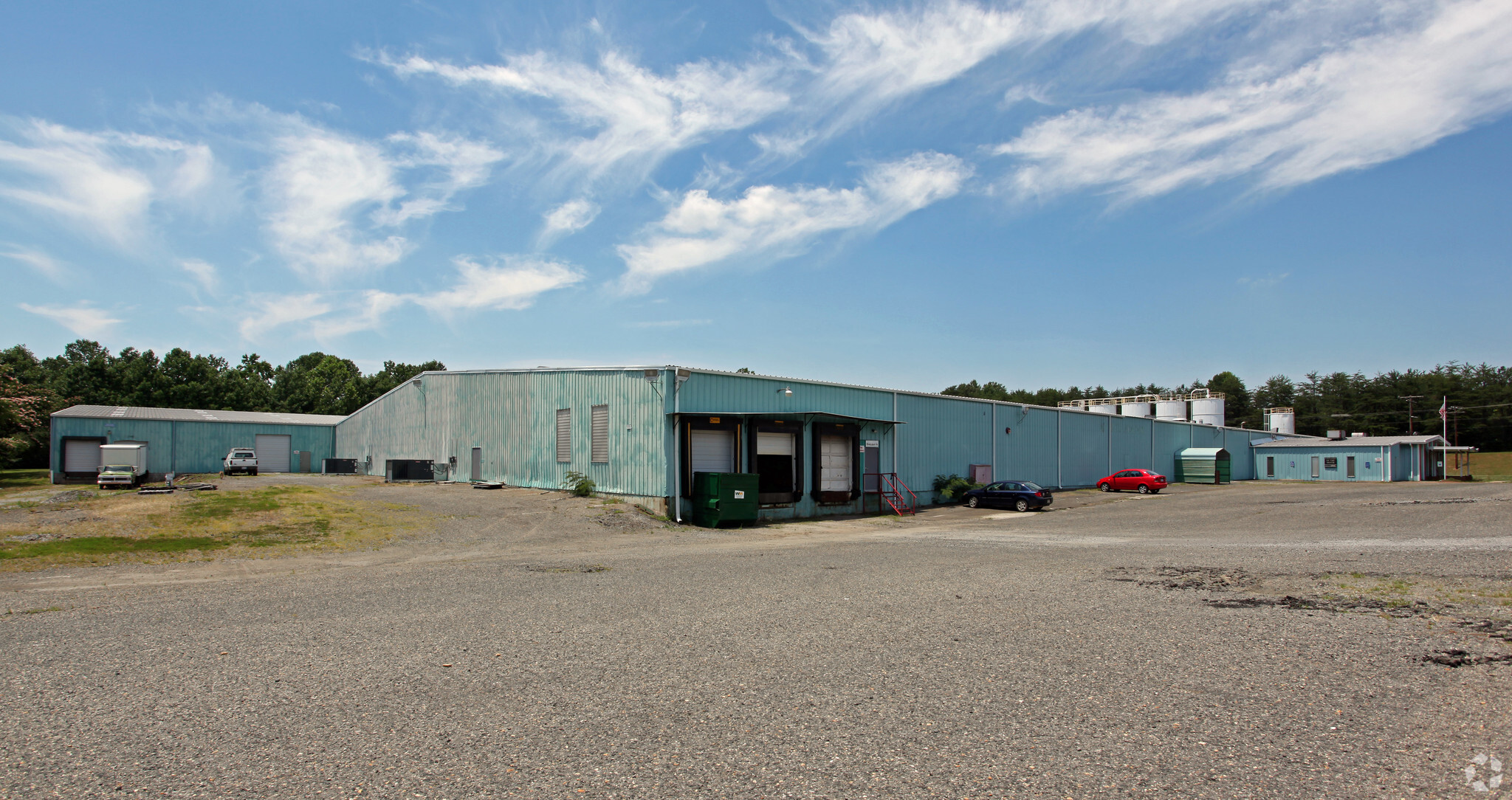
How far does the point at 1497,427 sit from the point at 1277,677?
13244 centimetres

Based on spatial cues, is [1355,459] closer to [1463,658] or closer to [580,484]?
[580,484]

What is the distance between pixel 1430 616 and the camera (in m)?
8.75

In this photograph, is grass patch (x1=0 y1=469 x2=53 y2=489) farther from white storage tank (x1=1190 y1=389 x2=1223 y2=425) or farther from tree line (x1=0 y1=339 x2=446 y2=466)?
white storage tank (x1=1190 y1=389 x2=1223 y2=425)

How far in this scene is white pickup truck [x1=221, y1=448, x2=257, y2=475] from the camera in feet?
139

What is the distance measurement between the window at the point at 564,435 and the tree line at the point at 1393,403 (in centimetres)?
7546

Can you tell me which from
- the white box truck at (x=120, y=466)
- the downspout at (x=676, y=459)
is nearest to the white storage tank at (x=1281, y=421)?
the downspout at (x=676, y=459)

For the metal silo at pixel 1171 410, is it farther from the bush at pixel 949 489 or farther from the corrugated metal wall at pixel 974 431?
the bush at pixel 949 489

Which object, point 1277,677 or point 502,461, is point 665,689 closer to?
point 1277,677

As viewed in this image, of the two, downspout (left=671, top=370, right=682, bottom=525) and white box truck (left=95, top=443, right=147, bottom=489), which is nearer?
downspout (left=671, top=370, right=682, bottom=525)

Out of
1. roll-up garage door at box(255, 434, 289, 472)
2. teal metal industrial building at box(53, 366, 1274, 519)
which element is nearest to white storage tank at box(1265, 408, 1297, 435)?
teal metal industrial building at box(53, 366, 1274, 519)

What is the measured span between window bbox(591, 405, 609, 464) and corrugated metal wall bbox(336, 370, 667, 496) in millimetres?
190

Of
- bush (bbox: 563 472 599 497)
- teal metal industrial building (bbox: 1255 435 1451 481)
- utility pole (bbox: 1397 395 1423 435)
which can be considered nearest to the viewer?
bush (bbox: 563 472 599 497)

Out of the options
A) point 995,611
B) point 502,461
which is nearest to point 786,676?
point 995,611

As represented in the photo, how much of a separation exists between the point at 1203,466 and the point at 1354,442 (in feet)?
51.1
